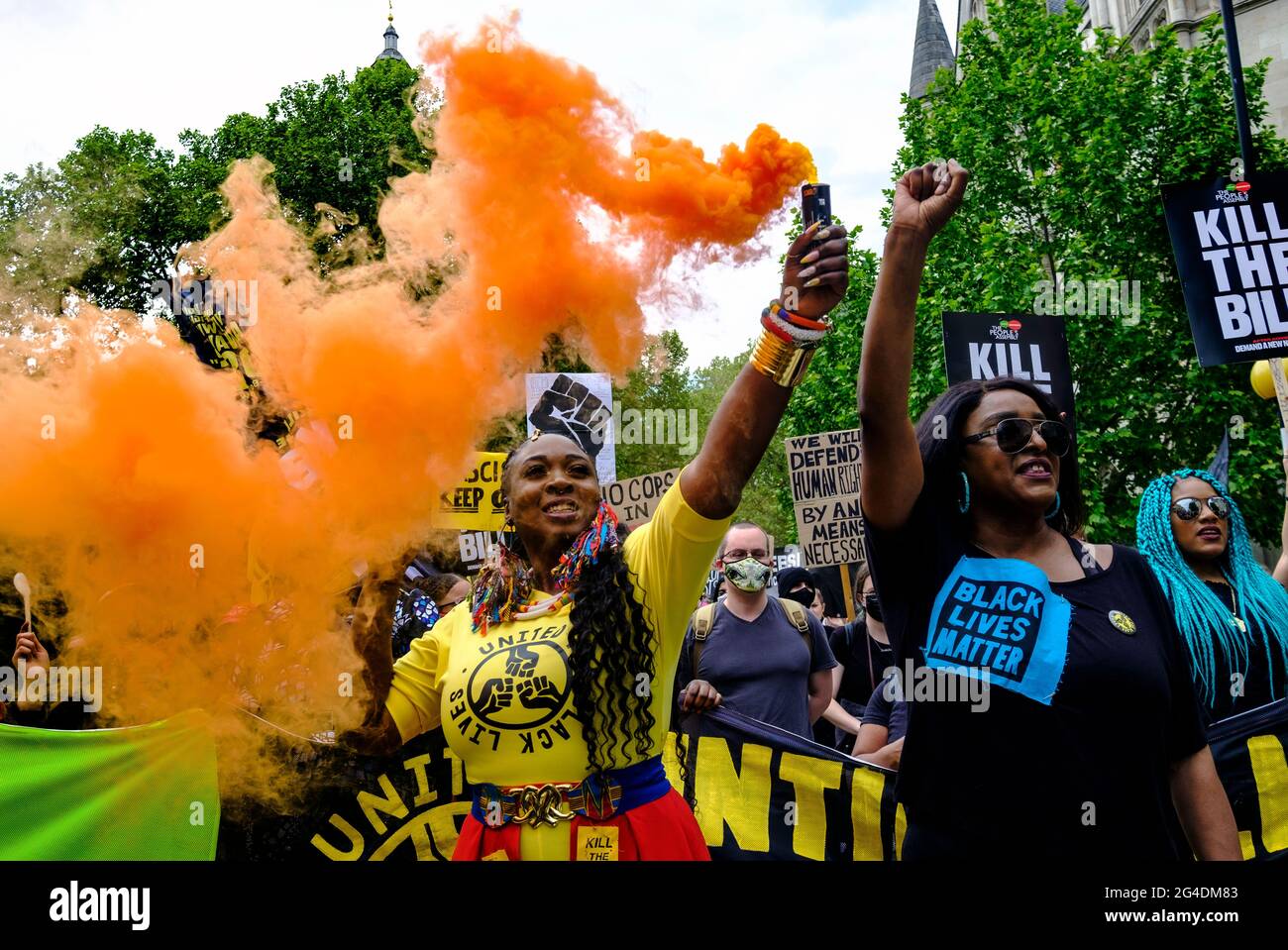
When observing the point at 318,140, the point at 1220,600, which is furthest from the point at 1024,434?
the point at 318,140

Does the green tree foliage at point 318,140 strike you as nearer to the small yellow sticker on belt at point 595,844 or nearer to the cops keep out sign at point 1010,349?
the cops keep out sign at point 1010,349

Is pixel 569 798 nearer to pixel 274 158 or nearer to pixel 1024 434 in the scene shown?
pixel 1024 434

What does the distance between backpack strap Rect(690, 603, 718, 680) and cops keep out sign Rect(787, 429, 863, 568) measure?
3578mm

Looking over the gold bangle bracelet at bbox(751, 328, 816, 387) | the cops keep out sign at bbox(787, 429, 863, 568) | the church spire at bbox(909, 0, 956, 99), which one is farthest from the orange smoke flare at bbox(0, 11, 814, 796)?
the church spire at bbox(909, 0, 956, 99)

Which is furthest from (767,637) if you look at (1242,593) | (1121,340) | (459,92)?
(1121,340)

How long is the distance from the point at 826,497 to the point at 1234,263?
12.2 feet

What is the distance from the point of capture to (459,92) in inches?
128

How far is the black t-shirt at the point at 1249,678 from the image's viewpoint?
4.23m

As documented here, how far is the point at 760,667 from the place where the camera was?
18.2 feet

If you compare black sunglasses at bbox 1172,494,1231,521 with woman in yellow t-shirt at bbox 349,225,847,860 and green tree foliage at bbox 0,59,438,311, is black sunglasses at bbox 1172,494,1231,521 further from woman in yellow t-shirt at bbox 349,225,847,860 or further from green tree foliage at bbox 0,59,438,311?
green tree foliage at bbox 0,59,438,311

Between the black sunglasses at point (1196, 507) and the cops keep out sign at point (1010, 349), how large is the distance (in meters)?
2.76

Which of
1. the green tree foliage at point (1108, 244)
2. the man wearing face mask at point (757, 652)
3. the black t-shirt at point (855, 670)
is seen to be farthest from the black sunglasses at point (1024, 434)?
the green tree foliage at point (1108, 244)

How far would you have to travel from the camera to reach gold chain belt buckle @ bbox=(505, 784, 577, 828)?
8.62ft
